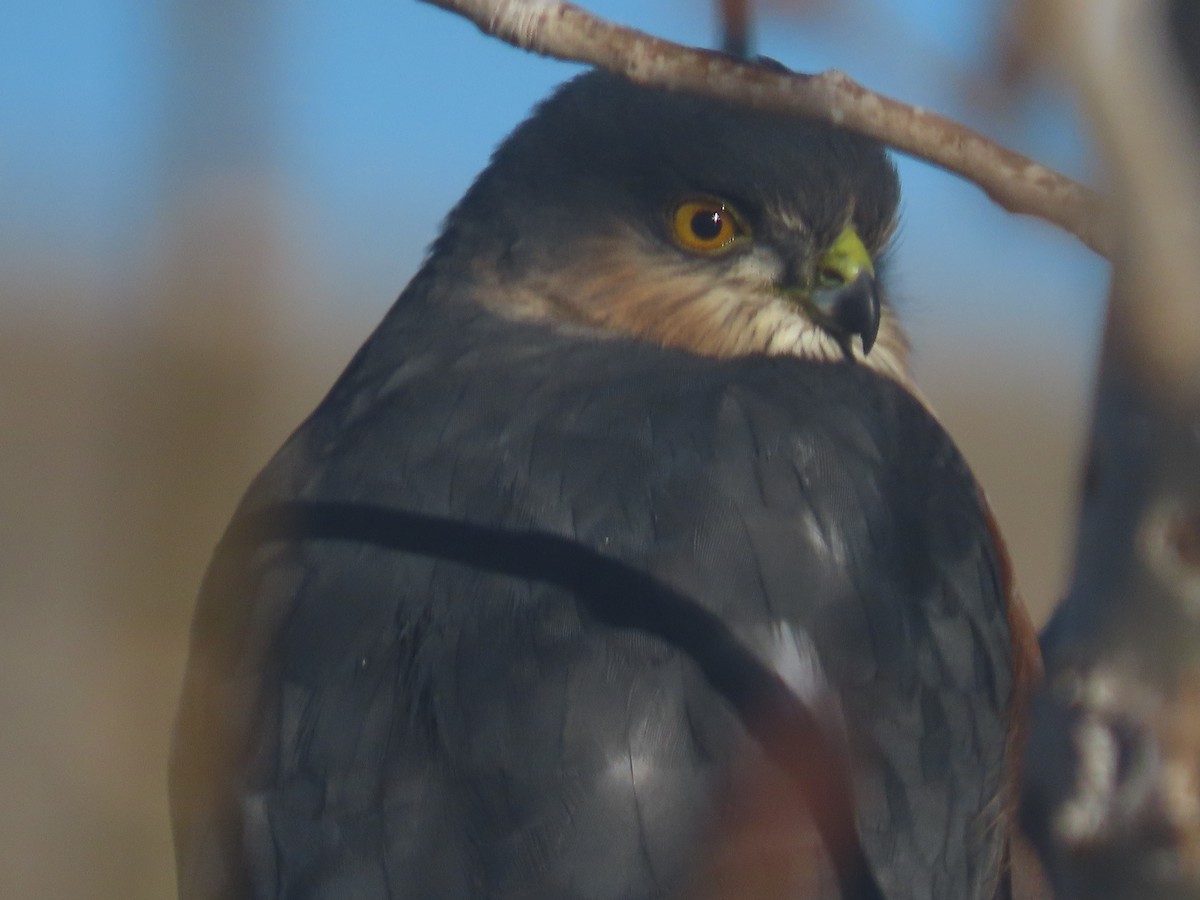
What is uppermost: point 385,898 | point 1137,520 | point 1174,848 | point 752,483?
point 1137,520

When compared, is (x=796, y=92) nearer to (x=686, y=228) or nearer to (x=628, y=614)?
(x=628, y=614)

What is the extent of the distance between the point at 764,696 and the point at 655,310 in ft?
5.21

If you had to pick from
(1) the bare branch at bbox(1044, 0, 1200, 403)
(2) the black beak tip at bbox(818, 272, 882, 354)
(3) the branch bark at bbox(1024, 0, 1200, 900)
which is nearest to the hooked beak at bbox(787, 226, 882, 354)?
(2) the black beak tip at bbox(818, 272, 882, 354)

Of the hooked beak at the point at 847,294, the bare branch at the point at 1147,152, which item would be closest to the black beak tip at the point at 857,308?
the hooked beak at the point at 847,294

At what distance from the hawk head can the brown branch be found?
230 centimetres

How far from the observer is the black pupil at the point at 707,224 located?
427 centimetres

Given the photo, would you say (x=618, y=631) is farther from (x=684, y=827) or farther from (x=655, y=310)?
(x=655, y=310)

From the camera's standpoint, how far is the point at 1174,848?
1234 mm

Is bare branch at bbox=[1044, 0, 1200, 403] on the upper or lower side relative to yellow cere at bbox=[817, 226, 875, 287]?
upper

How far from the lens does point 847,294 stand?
4152 millimetres

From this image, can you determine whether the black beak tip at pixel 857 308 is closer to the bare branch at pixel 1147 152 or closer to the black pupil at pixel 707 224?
the black pupil at pixel 707 224

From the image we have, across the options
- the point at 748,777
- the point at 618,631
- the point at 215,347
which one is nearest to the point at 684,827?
the point at 748,777

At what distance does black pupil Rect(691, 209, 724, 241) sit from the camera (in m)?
4.27

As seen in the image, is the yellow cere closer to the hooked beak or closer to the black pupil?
the hooked beak
